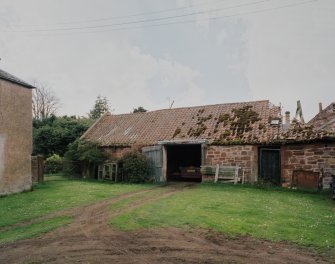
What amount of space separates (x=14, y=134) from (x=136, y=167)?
7284mm

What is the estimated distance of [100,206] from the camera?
1234 cm

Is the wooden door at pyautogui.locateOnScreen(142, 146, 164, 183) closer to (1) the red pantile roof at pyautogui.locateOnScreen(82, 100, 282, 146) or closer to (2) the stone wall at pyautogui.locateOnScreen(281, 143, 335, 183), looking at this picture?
(1) the red pantile roof at pyautogui.locateOnScreen(82, 100, 282, 146)

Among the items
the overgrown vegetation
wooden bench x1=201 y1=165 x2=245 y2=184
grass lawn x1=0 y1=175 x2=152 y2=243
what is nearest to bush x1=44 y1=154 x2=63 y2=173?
the overgrown vegetation

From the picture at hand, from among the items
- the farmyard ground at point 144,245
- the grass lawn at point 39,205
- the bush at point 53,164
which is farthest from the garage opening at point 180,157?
the farmyard ground at point 144,245

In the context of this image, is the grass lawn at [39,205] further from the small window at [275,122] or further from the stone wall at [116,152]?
the small window at [275,122]

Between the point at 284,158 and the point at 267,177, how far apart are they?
1.49 m

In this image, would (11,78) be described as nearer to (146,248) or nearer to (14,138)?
(14,138)

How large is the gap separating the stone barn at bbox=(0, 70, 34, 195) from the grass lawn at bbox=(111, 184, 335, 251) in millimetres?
7009

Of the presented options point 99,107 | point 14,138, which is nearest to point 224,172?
point 14,138

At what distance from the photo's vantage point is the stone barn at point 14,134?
1606 cm

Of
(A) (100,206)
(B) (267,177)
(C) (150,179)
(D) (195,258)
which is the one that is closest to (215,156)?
(B) (267,177)

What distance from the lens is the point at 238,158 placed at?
18922 mm

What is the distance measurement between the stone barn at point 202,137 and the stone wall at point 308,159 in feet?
1.61

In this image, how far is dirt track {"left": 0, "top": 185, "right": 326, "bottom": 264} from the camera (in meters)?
6.48
